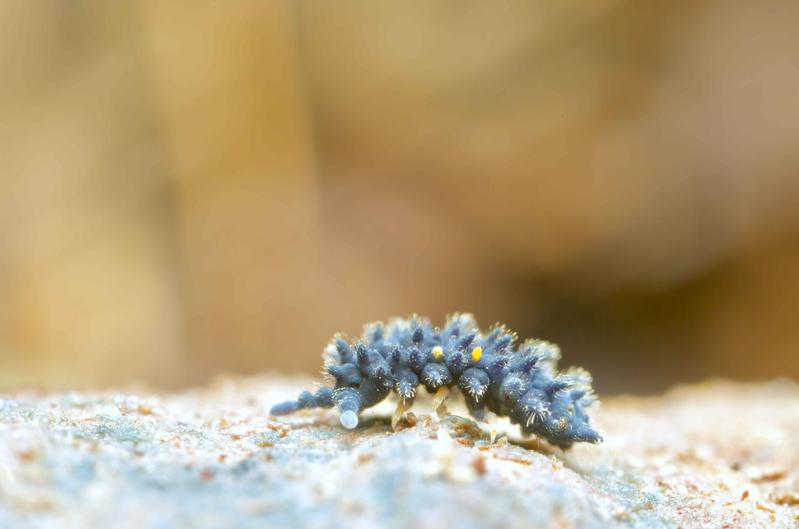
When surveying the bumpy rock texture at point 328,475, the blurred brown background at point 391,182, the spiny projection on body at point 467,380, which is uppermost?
the blurred brown background at point 391,182

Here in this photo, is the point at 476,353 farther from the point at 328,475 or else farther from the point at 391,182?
the point at 391,182

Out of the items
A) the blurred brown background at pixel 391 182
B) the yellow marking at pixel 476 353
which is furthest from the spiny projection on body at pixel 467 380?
the blurred brown background at pixel 391 182

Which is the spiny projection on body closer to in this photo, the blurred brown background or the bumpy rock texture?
the bumpy rock texture

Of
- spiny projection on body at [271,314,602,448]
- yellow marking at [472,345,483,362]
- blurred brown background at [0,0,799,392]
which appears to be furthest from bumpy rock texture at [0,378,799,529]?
blurred brown background at [0,0,799,392]

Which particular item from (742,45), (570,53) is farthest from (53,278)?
(742,45)

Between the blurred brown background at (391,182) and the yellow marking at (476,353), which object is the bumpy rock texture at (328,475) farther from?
the blurred brown background at (391,182)
